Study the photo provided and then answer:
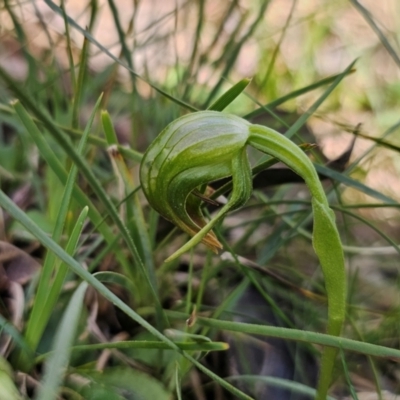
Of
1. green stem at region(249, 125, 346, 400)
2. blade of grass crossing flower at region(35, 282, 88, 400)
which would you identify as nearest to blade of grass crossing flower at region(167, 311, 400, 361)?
green stem at region(249, 125, 346, 400)

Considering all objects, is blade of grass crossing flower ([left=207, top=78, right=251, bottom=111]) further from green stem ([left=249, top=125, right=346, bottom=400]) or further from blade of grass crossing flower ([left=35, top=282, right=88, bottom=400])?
blade of grass crossing flower ([left=35, top=282, right=88, bottom=400])

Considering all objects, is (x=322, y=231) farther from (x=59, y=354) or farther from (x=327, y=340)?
(x=59, y=354)

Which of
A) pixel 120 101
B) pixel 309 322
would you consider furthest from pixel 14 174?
pixel 309 322

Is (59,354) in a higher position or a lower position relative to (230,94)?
lower

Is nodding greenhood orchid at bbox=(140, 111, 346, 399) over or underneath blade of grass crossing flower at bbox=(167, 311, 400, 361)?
over

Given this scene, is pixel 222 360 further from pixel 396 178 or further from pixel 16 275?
pixel 396 178

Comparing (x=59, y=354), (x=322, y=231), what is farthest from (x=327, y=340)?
(x=59, y=354)

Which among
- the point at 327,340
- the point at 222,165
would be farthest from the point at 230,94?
the point at 327,340

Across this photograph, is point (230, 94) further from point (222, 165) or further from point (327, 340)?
point (327, 340)

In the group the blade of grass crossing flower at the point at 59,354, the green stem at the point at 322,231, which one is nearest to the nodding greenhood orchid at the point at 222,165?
the green stem at the point at 322,231

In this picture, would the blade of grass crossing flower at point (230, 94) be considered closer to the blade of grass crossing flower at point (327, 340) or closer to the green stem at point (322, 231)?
the green stem at point (322, 231)
